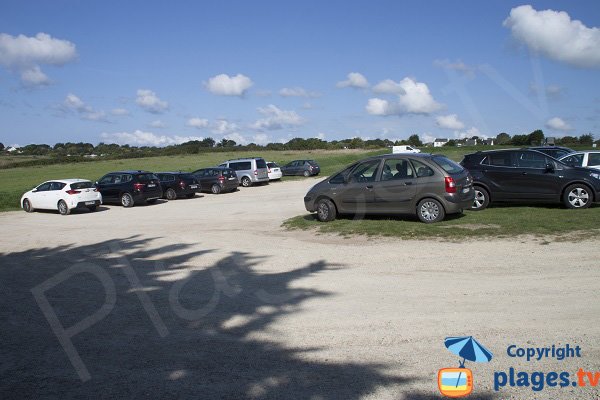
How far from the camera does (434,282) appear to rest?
276 inches

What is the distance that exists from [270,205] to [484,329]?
1498cm

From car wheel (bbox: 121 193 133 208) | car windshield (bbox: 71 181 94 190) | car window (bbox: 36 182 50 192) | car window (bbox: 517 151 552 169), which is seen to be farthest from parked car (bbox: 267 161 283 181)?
car window (bbox: 517 151 552 169)

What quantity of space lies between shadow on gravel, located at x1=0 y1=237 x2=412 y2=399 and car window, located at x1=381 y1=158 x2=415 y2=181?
4.38 m

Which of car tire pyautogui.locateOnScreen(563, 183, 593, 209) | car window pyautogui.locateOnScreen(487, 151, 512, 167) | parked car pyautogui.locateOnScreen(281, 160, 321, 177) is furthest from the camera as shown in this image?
parked car pyautogui.locateOnScreen(281, 160, 321, 177)

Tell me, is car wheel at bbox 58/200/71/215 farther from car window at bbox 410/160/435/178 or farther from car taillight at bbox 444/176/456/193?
car taillight at bbox 444/176/456/193

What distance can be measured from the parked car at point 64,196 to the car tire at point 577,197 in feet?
60.2

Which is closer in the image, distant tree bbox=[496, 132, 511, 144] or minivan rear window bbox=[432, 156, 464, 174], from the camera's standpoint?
minivan rear window bbox=[432, 156, 464, 174]

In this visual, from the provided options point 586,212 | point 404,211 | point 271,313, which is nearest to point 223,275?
point 271,313

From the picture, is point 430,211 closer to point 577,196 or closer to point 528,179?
point 528,179

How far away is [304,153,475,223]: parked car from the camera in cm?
1146

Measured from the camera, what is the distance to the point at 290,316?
5.81 m

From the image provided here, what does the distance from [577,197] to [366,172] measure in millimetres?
5654

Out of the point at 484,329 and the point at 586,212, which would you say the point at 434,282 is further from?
the point at 586,212

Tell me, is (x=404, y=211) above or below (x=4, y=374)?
above
